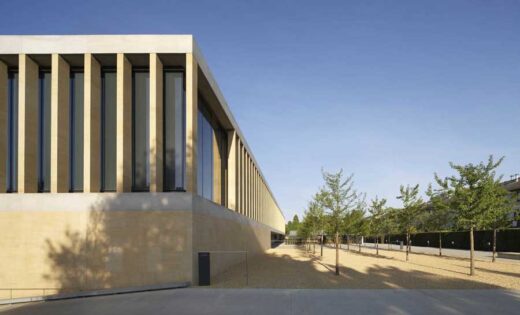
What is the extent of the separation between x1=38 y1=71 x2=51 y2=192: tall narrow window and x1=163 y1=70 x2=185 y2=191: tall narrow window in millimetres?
5745

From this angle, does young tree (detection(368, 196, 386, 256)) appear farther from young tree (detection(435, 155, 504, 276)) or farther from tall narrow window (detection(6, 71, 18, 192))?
tall narrow window (detection(6, 71, 18, 192))

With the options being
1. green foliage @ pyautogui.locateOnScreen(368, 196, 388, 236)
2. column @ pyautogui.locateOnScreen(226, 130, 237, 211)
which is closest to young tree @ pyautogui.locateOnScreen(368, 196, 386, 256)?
green foliage @ pyautogui.locateOnScreen(368, 196, 388, 236)

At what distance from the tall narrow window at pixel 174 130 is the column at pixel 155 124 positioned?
1.23 metres

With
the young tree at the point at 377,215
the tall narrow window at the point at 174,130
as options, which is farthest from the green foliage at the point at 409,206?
the tall narrow window at the point at 174,130

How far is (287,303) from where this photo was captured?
14586mm

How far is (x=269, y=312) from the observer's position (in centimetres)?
1302

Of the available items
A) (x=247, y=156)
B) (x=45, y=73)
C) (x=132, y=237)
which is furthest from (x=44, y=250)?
(x=247, y=156)

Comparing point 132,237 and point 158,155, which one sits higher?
point 158,155

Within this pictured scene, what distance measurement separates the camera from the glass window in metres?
26.1

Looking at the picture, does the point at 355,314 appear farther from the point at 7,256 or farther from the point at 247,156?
the point at 247,156

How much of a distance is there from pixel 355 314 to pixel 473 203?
15.1 m

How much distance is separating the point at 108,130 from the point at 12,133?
4964 millimetres

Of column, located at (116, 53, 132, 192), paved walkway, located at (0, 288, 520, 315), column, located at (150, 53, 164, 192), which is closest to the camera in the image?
paved walkway, located at (0, 288, 520, 315)

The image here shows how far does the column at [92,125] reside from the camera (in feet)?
65.3
